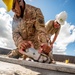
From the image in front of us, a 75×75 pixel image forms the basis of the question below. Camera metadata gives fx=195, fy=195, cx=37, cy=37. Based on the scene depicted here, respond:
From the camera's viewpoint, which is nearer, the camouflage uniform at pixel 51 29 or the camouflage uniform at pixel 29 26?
the camouflage uniform at pixel 29 26

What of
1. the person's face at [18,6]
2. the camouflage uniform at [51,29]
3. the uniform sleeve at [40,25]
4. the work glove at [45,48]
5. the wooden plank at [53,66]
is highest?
the camouflage uniform at [51,29]

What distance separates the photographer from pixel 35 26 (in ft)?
9.80

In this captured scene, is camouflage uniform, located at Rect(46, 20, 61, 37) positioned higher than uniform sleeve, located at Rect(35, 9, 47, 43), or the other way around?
camouflage uniform, located at Rect(46, 20, 61, 37)

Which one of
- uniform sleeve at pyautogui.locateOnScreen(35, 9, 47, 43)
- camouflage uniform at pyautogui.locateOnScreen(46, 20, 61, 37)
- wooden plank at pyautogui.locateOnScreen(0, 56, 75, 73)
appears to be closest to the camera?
wooden plank at pyautogui.locateOnScreen(0, 56, 75, 73)

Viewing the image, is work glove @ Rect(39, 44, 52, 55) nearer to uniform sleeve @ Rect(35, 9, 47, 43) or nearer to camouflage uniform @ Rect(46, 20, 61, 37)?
uniform sleeve @ Rect(35, 9, 47, 43)

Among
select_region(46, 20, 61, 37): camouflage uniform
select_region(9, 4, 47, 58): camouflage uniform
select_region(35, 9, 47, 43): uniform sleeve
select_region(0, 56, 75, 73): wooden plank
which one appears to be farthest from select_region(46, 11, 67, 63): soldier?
select_region(0, 56, 75, 73): wooden plank

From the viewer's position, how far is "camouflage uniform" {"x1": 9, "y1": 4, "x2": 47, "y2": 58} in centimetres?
288

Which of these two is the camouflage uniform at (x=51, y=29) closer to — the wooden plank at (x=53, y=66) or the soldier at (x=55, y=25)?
the soldier at (x=55, y=25)

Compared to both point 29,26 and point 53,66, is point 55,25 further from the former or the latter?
point 53,66

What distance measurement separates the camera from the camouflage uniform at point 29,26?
2877 mm

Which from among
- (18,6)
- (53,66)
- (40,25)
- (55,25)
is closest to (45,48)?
(53,66)

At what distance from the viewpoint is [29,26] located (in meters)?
3.09

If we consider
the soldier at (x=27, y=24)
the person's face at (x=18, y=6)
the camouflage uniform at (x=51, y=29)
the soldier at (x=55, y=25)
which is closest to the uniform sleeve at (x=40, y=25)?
the soldier at (x=27, y=24)

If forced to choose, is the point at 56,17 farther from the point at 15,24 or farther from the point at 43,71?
the point at 43,71
